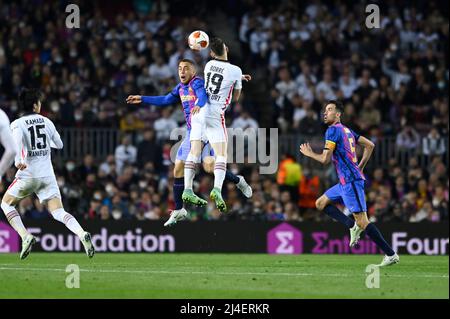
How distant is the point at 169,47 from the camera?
27.1 metres

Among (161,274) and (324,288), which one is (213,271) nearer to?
(161,274)

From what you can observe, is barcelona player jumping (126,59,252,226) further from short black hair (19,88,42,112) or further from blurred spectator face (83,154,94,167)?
blurred spectator face (83,154,94,167)

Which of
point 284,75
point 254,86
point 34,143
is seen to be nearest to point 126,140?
point 284,75

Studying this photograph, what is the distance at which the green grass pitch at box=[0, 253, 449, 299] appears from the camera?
1307cm

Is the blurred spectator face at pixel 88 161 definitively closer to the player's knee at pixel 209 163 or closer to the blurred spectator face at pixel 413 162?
the blurred spectator face at pixel 413 162

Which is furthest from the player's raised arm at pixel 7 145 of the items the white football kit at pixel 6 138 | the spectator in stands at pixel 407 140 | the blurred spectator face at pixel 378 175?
the spectator in stands at pixel 407 140

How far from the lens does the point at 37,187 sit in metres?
15.7

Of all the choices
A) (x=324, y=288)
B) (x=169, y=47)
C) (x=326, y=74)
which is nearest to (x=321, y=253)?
(x=326, y=74)

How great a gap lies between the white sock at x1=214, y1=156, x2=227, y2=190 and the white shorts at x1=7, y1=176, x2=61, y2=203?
233 centimetres

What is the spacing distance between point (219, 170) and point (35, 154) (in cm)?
271

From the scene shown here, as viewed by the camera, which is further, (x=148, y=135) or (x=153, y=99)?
(x=148, y=135)

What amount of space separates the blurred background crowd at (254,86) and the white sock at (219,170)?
292 inches

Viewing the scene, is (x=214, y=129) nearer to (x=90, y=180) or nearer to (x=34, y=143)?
(x=34, y=143)

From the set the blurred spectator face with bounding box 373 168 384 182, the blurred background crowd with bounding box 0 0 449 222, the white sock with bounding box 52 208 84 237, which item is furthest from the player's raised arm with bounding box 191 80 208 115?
the blurred spectator face with bounding box 373 168 384 182
